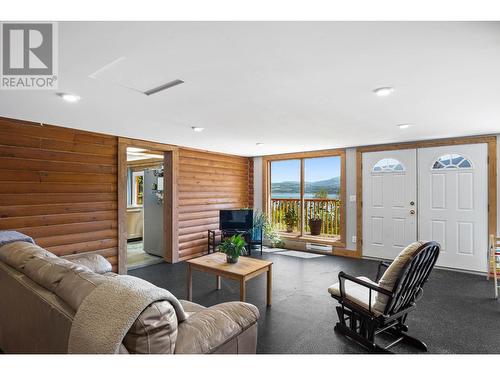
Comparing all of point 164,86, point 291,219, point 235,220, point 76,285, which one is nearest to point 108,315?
point 76,285

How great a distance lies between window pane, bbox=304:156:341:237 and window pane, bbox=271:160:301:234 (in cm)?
25

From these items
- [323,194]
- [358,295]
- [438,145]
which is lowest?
[358,295]

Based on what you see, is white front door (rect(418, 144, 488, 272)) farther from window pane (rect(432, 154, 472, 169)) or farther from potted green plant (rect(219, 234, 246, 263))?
potted green plant (rect(219, 234, 246, 263))

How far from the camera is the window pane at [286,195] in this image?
6.31 meters

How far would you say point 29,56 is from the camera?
160 centimetres

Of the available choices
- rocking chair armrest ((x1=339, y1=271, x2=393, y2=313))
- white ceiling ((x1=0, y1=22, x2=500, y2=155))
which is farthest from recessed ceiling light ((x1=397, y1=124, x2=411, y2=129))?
rocking chair armrest ((x1=339, y1=271, x2=393, y2=313))

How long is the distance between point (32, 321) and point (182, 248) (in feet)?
11.8

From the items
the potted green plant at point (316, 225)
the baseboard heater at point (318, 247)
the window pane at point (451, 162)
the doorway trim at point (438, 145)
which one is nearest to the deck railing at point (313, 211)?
the potted green plant at point (316, 225)

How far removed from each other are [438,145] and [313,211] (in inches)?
107

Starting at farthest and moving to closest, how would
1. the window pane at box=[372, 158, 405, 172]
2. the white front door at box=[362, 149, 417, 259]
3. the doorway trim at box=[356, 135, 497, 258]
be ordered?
1. the window pane at box=[372, 158, 405, 172]
2. the white front door at box=[362, 149, 417, 259]
3. the doorway trim at box=[356, 135, 497, 258]

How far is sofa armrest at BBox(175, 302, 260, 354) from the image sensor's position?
1290mm

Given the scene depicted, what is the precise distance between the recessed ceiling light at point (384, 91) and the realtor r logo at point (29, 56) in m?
2.18

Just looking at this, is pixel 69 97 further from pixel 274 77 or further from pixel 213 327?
pixel 213 327

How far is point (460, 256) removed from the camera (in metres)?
4.29
